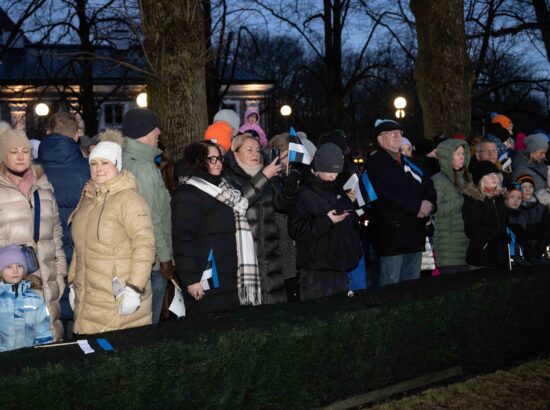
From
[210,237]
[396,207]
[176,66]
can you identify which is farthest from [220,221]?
[176,66]

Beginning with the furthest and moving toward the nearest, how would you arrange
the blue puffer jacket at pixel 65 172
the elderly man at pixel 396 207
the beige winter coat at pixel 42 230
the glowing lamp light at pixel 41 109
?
the glowing lamp light at pixel 41 109
the elderly man at pixel 396 207
the blue puffer jacket at pixel 65 172
the beige winter coat at pixel 42 230

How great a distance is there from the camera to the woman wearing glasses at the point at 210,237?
5438 mm

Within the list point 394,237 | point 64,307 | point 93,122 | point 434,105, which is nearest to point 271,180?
point 394,237

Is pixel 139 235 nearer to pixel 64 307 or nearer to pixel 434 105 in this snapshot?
pixel 64 307

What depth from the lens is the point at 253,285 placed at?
5.79 m

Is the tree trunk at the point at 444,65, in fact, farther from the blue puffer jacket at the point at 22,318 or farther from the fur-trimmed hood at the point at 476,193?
the blue puffer jacket at the point at 22,318

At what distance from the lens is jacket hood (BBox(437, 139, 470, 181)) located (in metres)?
7.34

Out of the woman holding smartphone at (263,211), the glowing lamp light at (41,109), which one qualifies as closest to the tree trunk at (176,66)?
the woman holding smartphone at (263,211)

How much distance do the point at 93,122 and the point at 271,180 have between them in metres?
20.5

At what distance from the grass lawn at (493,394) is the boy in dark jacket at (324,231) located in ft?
3.70

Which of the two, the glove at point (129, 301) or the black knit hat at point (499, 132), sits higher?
the black knit hat at point (499, 132)

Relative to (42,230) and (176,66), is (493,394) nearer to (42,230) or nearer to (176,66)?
(42,230)

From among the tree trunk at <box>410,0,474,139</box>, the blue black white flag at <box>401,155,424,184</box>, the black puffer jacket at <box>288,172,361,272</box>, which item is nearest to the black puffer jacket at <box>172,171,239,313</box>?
the black puffer jacket at <box>288,172,361,272</box>

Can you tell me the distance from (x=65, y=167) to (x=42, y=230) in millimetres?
965
